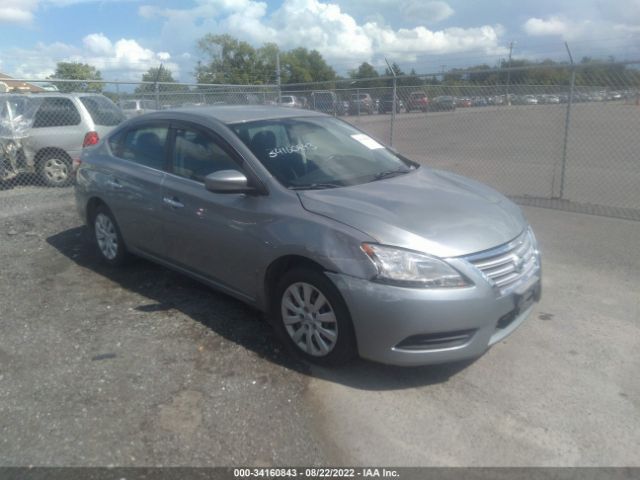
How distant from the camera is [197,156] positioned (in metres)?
4.38

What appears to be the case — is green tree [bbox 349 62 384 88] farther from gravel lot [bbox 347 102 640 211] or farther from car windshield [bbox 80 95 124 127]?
car windshield [bbox 80 95 124 127]

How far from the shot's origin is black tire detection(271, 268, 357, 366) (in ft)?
10.9

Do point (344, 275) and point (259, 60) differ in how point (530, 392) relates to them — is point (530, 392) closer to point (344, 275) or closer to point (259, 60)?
point (344, 275)

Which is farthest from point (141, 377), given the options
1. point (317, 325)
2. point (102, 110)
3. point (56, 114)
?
point (102, 110)

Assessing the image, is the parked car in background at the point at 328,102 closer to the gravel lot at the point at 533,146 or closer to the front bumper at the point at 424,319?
the gravel lot at the point at 533,146

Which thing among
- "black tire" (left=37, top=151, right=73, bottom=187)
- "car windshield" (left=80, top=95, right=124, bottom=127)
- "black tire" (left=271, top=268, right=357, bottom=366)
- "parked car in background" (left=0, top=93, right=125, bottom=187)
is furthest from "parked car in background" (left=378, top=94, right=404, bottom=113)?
"black tire" (left=271, top=268, right=357, bottom=366)

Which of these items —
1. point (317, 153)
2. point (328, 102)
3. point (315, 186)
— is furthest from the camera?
point (328, 102)

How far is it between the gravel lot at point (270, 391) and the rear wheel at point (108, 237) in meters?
0.49

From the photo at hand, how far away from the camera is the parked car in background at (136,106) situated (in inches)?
536

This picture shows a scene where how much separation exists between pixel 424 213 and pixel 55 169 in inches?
335

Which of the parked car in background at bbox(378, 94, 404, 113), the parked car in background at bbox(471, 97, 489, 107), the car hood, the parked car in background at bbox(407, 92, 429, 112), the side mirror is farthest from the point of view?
the parked car in background at bbox(378, 94, 404, 113)

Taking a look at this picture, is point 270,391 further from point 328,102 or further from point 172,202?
point 328,102

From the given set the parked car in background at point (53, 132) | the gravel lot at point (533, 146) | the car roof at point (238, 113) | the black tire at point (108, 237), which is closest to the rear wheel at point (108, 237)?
the black tire at point (108, 237)

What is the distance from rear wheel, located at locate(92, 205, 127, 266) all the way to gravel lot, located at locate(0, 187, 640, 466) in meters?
0.49
